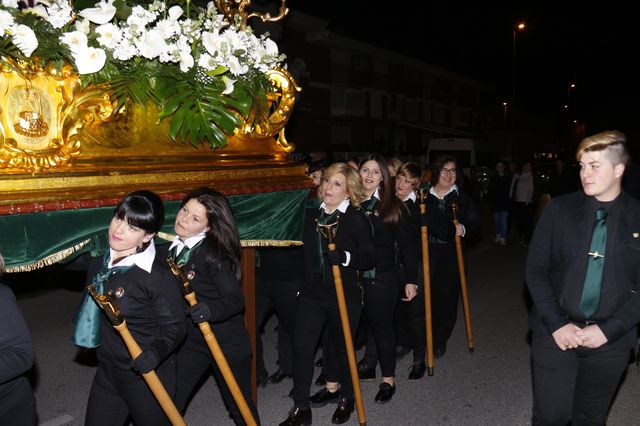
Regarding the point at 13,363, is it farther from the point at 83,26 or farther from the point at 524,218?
the point at 524,218

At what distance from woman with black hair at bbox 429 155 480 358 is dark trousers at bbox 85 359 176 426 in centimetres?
335

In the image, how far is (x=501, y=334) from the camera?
6.61m

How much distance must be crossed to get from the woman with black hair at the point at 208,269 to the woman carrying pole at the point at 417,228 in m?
2.33

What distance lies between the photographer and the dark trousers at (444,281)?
18.6 ft

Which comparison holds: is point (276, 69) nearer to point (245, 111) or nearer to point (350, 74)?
point (245, 111)

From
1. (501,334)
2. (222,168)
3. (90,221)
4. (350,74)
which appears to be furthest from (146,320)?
(350,74)

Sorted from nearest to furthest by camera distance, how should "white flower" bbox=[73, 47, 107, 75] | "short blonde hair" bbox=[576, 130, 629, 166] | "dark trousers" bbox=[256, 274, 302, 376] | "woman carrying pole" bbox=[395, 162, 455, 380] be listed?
"white flower" bbox=[73, 47, 107, 75]
"short blonde hair" bbox=[576, 130, 629, 166]
"dark trousers" bbox=[256, 274, 302, 376]
"woman carrying pole" bbox=[395, 162, 455, 380]

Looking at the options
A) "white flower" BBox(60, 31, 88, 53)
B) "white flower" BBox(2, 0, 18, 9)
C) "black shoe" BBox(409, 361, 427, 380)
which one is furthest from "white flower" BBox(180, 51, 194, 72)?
"black shoe" BBox(409, 361, 427, 380)

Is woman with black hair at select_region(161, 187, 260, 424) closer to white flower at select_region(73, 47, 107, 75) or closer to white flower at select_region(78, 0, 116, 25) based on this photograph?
white flower at select_region(73, 47, 107, 75)

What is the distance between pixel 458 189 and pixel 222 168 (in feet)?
9.31

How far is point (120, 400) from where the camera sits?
9.84ft

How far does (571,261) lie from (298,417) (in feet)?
7.45

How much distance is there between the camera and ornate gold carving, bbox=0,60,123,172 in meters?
2.75

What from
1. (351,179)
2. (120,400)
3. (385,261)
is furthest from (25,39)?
(385,261)
